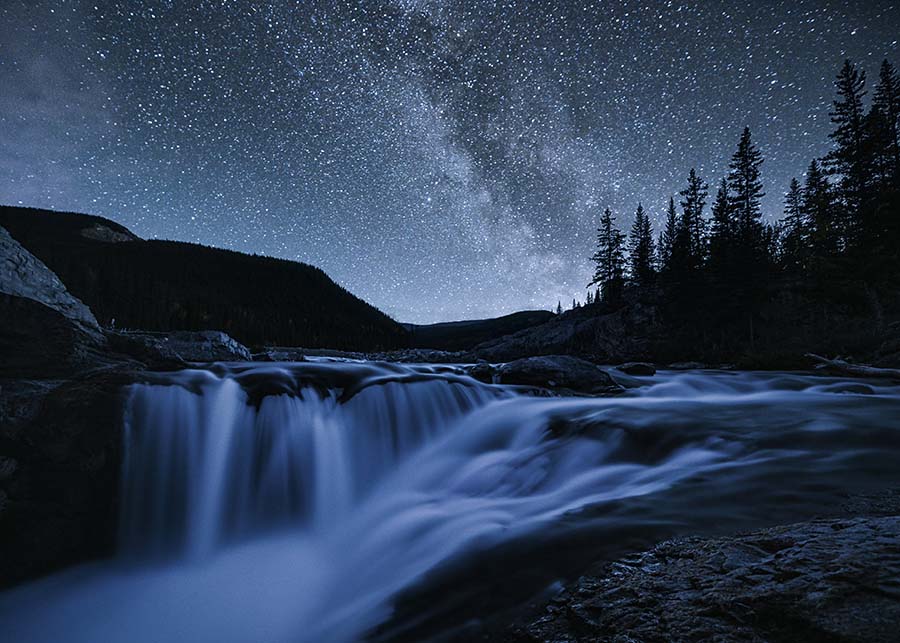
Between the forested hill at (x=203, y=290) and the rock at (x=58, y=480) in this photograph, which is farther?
the forested hill at (x=203, y=290)

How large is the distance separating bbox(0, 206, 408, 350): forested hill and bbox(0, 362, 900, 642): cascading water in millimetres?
73238

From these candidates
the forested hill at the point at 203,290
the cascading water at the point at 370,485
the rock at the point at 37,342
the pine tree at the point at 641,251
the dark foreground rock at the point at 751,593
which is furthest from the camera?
the forested hill at the point at 203,290

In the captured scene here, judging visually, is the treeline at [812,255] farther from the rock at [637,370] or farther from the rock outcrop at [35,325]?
the rock outcrop at [35,325]

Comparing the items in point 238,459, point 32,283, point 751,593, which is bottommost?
point 238,459

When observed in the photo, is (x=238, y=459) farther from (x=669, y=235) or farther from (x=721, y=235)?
(x=669, y=235)

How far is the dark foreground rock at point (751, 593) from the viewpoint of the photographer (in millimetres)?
1205

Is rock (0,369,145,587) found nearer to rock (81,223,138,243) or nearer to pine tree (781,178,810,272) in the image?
pine tree (781,178,810,272)

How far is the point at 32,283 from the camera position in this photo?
4836mm

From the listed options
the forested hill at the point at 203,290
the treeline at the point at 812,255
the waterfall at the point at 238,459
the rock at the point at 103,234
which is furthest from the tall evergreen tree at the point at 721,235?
the rock at the point at 103,234

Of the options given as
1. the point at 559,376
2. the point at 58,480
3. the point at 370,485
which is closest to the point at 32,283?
the point at 58,480

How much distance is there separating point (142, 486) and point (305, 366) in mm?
3540

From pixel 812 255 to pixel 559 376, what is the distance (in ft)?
99.6

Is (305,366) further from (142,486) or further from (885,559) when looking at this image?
(885,559)

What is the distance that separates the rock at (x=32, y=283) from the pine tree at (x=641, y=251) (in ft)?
173
